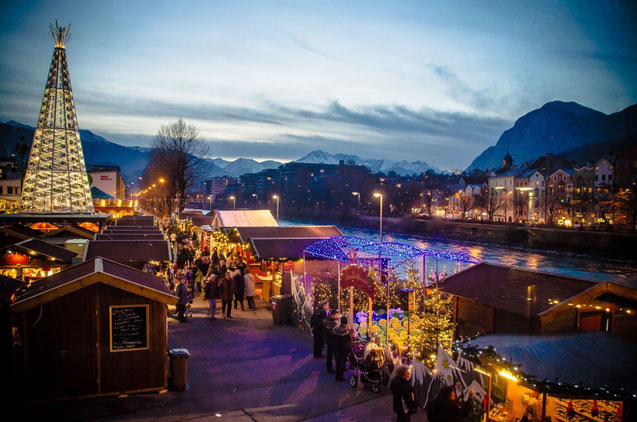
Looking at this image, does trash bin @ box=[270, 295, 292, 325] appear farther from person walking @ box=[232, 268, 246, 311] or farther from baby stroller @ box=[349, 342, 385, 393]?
baby stroller @ box=[349, 342, 385, 393]

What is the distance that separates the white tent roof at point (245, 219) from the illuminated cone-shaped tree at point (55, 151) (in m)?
9.24

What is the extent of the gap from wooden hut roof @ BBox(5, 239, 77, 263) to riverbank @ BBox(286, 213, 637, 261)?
51864 millimetres

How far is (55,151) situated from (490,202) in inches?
3094

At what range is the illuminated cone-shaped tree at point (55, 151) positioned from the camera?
24625 mm

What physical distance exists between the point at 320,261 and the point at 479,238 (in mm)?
51361

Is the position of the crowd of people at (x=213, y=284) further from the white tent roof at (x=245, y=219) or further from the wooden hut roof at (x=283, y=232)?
the white tent roof at (x=245, y=219)

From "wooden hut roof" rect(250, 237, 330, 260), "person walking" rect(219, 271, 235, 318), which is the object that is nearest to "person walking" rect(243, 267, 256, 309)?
"wooden hut roof" rect(250, 237, 330, 260)

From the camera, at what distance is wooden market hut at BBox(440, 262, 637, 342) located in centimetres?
823

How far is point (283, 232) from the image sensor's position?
20.4 m

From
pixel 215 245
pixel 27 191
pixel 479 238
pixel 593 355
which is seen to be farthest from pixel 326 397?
pixel 479 238

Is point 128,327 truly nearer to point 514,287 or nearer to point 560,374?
point 560,374

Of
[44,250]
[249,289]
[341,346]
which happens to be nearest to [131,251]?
[44,250]

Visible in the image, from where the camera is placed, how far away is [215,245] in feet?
87.2

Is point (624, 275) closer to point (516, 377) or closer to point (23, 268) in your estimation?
point (516, 377)
